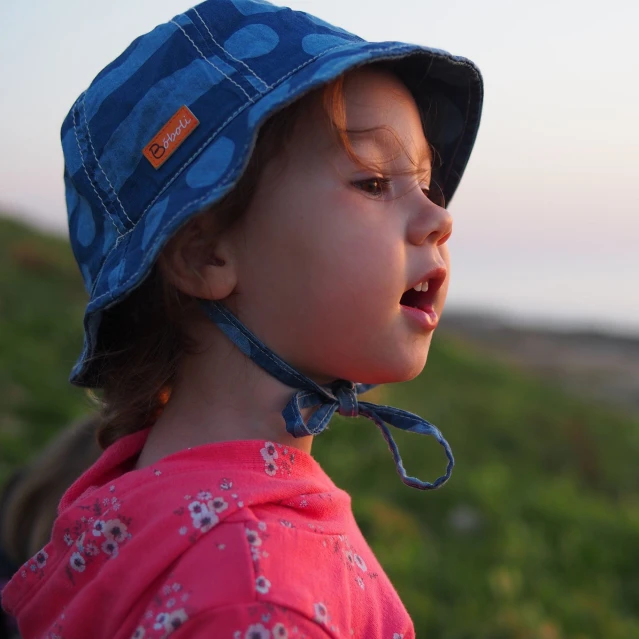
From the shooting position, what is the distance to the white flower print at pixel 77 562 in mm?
1642

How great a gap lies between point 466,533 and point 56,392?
3.13 m

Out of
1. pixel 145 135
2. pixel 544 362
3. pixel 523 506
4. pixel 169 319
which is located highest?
pixel 145 135

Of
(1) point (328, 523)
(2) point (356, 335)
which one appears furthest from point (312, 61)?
(1) point (328, 523)

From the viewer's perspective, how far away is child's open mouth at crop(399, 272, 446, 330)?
185 centimetres

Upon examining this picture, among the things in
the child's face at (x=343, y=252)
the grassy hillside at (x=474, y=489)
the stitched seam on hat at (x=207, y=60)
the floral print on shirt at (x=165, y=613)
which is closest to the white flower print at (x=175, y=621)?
the floral print on shirt at (x=165, y=613)

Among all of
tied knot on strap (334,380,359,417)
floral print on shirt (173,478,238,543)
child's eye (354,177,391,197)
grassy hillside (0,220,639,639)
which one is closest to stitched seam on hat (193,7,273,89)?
child's eye (354,177,391,197)

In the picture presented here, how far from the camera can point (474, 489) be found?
603cm

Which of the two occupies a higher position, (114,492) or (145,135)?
(145,135)

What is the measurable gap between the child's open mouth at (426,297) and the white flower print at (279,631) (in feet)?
2.47

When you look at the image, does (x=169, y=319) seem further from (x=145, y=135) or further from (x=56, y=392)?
(x=56, y=392)

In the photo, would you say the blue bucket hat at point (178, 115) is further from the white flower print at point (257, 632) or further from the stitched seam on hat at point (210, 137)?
the white flower print at point (257, 632)

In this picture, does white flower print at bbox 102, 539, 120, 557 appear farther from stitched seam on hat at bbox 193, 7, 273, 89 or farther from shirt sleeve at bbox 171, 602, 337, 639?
stitched seam on hat at bbox 193, 7, 273, 89

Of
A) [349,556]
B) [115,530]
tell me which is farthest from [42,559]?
[349,556]

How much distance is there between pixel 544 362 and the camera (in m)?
19.7
